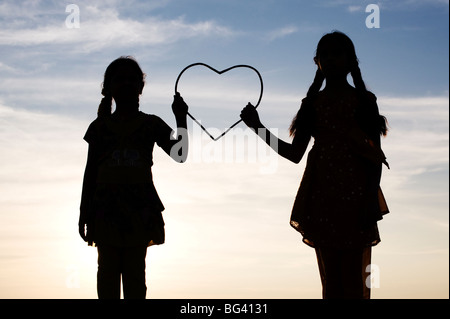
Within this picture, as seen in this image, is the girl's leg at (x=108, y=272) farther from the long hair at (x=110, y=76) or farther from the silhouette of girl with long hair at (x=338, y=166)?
the silhouette of girl with long hair at (x=338, y=166)

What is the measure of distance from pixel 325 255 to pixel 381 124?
4.65ft

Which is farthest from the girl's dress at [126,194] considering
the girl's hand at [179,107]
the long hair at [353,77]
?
the long hair at [353,77]

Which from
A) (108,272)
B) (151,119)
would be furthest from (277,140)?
(108,272)

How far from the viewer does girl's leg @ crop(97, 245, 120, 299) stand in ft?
21.4

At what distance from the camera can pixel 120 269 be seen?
658 cm

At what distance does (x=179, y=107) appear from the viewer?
6.75 meters

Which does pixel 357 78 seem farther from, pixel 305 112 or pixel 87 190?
pixel 87 190

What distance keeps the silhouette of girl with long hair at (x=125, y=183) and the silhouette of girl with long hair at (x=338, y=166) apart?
101cm

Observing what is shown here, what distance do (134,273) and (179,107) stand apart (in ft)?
5.49

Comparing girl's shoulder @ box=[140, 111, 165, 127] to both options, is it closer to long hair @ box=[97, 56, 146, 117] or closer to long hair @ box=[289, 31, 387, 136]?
long hair @ box=[97, 56, 146, 117]
